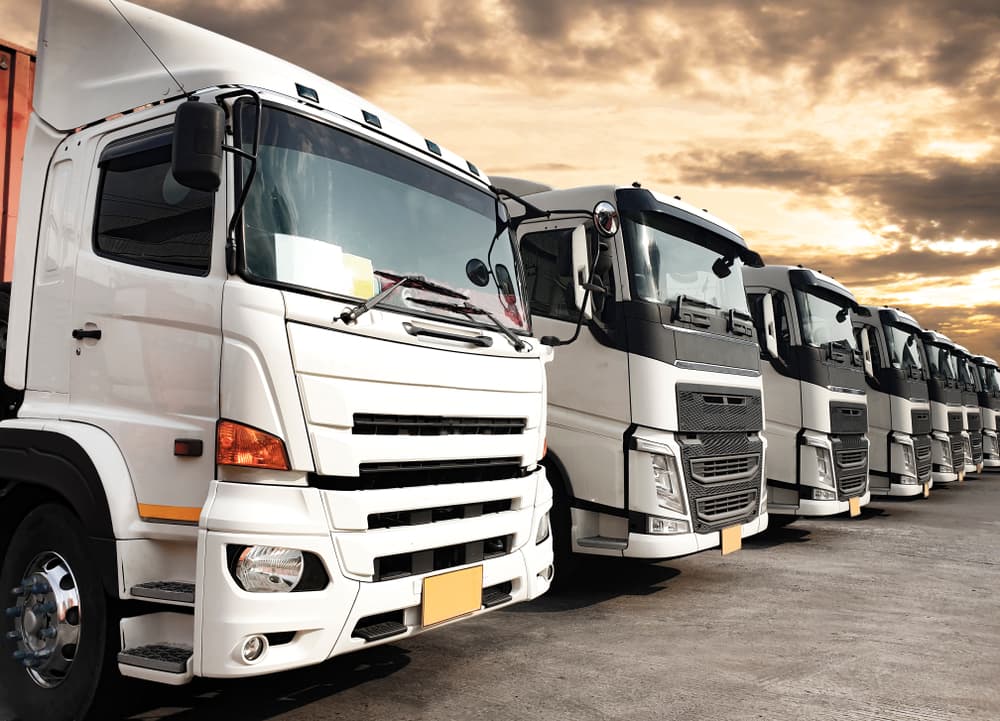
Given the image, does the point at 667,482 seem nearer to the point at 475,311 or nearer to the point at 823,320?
the point at 475,311

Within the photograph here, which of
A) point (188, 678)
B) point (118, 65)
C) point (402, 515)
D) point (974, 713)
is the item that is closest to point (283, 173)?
point (118, 65)

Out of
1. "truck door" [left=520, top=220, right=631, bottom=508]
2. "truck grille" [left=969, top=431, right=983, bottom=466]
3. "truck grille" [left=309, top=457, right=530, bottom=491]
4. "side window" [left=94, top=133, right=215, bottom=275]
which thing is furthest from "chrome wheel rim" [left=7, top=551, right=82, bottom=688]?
"truck grille" [left=969, top=431, right=983, bottom=466]

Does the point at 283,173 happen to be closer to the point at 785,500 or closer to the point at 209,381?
the point at 209,381

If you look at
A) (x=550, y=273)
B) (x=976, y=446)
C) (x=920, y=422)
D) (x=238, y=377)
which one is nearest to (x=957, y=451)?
(x=976, y=446)

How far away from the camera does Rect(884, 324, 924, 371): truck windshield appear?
42.7 feet

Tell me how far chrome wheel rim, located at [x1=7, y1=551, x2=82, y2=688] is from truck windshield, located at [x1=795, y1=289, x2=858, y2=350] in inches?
297

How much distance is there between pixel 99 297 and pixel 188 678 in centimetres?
163

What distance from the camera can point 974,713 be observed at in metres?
4.36

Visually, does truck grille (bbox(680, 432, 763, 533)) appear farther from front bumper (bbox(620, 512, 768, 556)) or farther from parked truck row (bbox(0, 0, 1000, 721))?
parked truck row (bbox(0, 0, 1000, 721))

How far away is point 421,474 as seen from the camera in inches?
161

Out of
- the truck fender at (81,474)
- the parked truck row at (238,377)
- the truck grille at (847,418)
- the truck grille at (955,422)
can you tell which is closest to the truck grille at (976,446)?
the truck grille at (955,422)

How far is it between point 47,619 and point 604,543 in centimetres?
359

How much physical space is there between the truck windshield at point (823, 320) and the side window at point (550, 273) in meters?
3.97

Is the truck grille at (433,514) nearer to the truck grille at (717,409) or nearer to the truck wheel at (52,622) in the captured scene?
the truck wheel at (52,622)
